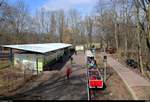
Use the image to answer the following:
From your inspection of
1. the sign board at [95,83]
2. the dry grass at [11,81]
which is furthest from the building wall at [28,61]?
the sign board at [95,83]

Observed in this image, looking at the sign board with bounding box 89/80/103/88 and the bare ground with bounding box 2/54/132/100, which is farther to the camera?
the sign board with bounding box 89/80/103/88

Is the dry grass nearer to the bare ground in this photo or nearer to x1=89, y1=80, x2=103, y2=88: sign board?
the bare ground

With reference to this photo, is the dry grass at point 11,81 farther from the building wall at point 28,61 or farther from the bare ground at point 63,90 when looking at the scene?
the building wall at point 28,61

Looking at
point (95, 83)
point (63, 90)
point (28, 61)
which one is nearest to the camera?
point (63, 90)

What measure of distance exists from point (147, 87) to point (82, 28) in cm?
8942

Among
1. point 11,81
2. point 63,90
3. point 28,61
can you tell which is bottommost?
point 63,90

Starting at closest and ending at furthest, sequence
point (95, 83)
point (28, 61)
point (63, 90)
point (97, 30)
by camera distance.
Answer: point (63, 90) < point (95, 83) < point (28, 61) < point (97, 30)

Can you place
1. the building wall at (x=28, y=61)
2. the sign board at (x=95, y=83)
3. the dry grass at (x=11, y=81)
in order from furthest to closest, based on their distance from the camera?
the building wall at (x=28, y=61)
the sign board at (x=95, y=83)
the dry grass at (x=11, y=81)

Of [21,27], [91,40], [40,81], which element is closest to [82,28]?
[91,40]

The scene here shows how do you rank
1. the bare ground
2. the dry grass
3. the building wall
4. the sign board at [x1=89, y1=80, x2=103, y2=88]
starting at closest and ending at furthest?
the bare ground → the dry grass → the sign board at [x1=89, y1=80, x2=103, y2=88] → the building wall

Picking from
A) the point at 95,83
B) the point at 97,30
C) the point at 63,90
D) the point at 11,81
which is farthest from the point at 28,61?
the point at 97,30

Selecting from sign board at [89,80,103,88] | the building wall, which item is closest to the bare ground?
sign board at [89,80,103,88]

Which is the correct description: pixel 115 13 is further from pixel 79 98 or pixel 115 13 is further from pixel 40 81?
pixel 79 98

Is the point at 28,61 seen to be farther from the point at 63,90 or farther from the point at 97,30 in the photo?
the point at 97,30
